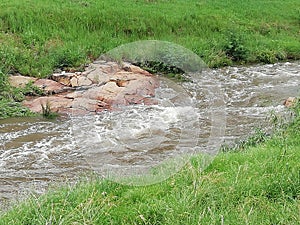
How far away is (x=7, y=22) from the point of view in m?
16.7

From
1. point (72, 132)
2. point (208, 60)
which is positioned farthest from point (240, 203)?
point (208, 60)

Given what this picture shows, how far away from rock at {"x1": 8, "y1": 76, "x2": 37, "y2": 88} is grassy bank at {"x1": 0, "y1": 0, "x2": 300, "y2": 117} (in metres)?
0.32

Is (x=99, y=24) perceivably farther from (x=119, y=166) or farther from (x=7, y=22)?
(x=119, y=166)

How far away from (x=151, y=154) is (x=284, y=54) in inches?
447

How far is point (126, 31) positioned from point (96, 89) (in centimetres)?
494

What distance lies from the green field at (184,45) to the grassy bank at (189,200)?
1 cm

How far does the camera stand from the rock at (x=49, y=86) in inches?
550

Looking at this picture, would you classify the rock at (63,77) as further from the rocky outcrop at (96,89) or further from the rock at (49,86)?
the rock at (49,86)

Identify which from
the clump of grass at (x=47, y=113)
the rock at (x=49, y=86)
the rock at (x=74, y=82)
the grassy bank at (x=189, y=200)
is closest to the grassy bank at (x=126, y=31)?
the rock at (x=49, y=86)

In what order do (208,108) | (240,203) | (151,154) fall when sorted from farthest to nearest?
1. (208,108)
2. (151,154)
3. (240,203)

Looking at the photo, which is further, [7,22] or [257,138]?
→ [7,22]

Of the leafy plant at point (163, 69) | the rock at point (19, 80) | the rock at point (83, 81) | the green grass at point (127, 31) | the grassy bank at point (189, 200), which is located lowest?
the leafy plant at point (163, 69)

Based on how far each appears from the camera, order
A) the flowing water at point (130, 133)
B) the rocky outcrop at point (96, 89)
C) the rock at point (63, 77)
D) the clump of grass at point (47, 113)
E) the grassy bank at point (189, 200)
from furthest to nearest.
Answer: the rock at point (63, 77), the rocky outcrop at point (96, 89), the clump of grass at point (47, 113), the flowing water at point (130, 133), the grassy bank at point (189, 200)

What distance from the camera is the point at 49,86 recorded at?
46.6 feet
